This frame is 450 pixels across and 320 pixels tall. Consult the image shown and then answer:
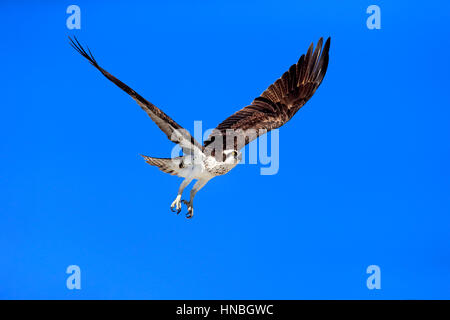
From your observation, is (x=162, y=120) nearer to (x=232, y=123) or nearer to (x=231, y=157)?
(x=231, y=157)

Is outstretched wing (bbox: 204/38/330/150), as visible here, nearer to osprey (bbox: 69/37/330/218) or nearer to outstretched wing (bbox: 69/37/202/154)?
osprey (bbox: 69/37/330/218)

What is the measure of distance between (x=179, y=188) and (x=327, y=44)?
4.36 meters

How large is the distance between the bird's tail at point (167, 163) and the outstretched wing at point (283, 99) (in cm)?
168

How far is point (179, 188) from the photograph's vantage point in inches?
415

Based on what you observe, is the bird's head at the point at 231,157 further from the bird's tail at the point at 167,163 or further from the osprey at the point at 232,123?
the bird's tail at the point at 167,163

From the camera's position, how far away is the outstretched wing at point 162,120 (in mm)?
8344

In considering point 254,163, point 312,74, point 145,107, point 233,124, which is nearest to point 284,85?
point 312,74

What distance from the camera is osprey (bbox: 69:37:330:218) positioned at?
31.8 feet

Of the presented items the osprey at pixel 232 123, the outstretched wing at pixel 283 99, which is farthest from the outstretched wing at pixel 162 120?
the outstretched wing at pixel 283 99

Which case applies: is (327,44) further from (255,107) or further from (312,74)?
(255,107)

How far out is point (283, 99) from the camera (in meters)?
12.6

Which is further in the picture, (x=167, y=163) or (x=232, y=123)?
(x=232, y=123)

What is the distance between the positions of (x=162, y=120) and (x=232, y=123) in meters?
3.19

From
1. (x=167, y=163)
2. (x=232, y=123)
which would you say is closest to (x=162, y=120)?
(x=167, y=163)
